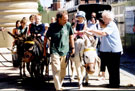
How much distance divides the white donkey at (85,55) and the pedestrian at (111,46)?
0.36 meters

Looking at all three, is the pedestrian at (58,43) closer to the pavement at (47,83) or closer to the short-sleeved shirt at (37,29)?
the pavement at (47,83)

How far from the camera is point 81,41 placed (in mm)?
8031

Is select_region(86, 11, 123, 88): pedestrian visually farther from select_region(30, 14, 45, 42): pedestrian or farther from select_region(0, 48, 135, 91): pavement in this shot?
select_region(30, 14, 45, 42): pedestrian

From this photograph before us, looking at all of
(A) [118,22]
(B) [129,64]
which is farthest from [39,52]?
(A) [118,22]

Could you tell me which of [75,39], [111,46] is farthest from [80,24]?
[111,46]

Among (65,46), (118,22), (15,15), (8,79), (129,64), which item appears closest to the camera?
(65,46)

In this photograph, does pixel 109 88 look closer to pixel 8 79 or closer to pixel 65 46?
pixel 65 46

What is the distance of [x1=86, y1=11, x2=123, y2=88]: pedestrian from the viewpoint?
26.3 ft

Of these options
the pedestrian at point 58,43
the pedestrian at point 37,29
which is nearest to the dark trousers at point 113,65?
the pedestrian at point 58,43

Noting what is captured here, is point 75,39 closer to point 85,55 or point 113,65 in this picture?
point 85,55

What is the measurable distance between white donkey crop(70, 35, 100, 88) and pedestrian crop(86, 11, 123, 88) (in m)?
0.36

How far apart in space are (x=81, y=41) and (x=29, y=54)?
1305 millimetres

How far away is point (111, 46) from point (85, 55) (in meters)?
0.81

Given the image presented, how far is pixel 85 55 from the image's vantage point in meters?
7.71
